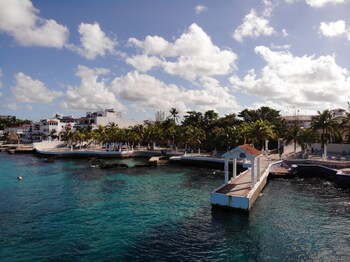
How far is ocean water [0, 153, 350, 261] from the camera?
830 inches

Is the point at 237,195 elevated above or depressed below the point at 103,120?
below

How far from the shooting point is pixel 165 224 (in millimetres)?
26891

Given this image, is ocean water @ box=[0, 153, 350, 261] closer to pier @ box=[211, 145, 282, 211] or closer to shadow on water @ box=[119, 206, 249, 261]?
shadow on water @ box=[119, 206, 249, 261]

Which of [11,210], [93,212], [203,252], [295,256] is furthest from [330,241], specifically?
[11,210]

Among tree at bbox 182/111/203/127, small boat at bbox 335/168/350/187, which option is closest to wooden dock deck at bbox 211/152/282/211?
small boat at bbox 335/168/350/187

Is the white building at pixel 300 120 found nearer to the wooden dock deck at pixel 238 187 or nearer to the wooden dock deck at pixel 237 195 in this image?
the wooden dock deck at pixel 238 187

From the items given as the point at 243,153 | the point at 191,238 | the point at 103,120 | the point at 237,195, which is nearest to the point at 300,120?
the point at 103,120

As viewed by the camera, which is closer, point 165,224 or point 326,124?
point 165,224

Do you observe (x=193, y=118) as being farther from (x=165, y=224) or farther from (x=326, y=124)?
(x=165, y=224)

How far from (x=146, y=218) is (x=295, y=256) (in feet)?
47.1

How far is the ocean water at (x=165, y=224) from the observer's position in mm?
21078

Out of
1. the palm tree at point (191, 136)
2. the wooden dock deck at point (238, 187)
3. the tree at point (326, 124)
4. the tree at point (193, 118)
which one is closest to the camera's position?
the wooden dock deck at point (238, 187)

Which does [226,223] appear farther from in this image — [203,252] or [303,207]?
[303,207]

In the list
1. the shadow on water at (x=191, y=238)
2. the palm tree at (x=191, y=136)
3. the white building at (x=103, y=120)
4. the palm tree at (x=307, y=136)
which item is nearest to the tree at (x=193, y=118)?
the palm tree at (x=191, y=136)
